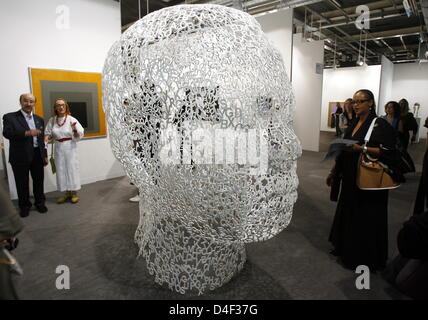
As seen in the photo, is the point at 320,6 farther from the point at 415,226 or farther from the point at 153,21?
the point at 415,226

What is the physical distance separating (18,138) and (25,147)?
0.12 meters

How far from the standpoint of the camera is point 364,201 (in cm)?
218

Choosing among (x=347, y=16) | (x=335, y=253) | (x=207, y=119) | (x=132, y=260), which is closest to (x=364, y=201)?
(x=335, y=253)

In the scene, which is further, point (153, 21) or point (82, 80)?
point (82, 80)

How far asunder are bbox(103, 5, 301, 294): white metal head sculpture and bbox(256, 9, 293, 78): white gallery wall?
5290mm

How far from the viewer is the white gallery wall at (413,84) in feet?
37.6

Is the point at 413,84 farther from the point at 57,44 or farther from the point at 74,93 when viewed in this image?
the point at 57,44

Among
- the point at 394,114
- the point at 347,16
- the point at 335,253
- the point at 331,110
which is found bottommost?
the point at 335,253

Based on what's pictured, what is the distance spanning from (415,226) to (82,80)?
463cm

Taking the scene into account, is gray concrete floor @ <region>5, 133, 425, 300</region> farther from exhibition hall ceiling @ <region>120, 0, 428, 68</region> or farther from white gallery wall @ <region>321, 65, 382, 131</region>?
→ white gallery wall @ <region>321, 65, 382, 131</region>

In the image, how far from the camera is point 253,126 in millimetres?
1417

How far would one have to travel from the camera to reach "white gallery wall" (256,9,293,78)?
632 centimetres

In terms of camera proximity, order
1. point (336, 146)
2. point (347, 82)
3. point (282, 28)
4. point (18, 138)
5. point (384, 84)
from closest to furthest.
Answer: point (336, 146) → point (18, 138) → point (282, 28) → point (384, 84) → point (347, 82)

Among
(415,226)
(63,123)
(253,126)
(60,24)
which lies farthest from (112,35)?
(415,226)
